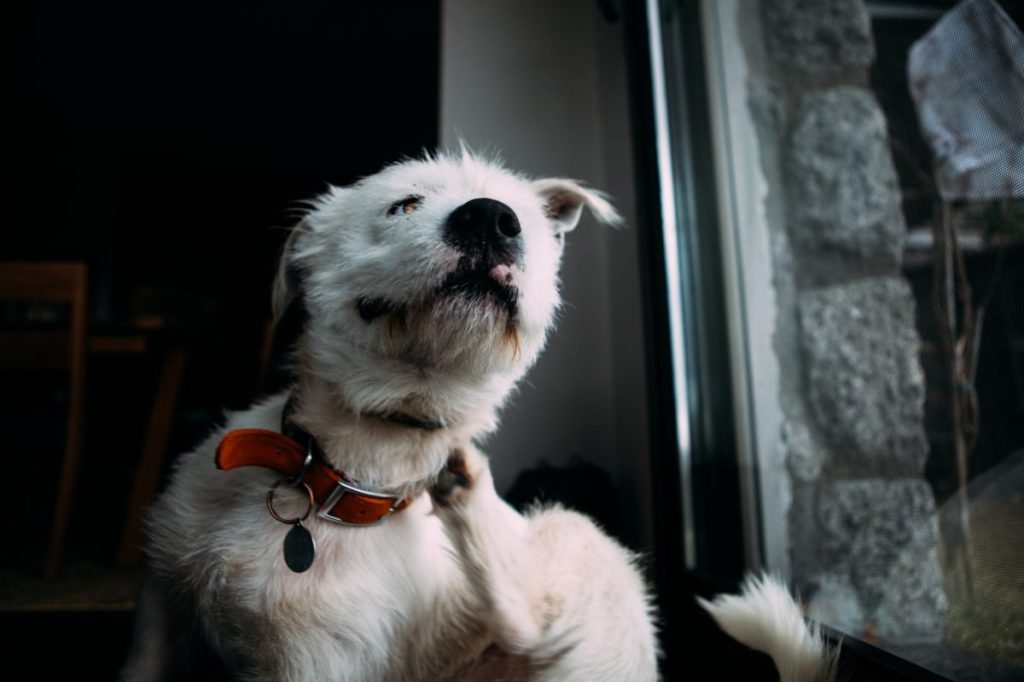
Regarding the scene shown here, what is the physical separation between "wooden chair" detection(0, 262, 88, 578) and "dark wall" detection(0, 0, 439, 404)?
0.29 metres

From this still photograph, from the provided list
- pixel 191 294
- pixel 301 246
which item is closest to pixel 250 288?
pixel 191 294

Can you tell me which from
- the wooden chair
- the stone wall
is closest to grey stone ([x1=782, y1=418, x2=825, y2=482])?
the stone wall

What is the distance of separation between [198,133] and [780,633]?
458 cm

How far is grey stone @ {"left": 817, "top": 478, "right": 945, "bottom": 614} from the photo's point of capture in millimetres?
788

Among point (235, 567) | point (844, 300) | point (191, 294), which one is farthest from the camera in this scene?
point (191, 294)

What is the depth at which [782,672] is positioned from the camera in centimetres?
65

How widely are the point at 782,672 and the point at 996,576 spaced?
0.28 m

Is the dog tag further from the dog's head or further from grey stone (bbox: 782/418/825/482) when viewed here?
grey stone (bbox: 782/418/825/482)

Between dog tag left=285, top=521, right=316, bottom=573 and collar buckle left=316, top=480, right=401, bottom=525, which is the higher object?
collar buckle left=316, top=480, right=401, bottom=525

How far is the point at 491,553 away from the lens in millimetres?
584

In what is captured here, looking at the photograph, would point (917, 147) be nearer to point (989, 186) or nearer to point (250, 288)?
point (989, 186)

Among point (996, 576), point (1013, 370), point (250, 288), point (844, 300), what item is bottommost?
point (996, 576)

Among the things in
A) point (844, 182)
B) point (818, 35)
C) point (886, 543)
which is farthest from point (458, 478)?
point (818, 35)

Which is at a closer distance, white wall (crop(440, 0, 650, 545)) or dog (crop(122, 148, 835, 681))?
dog (crop(122, 148, 835, 681))
